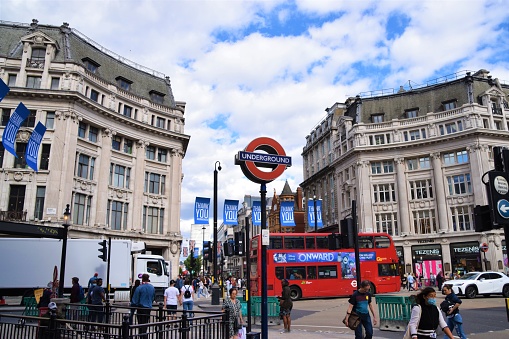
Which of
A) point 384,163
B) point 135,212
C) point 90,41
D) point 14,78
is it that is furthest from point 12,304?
point 384,163

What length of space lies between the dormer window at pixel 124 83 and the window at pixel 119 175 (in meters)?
8.71

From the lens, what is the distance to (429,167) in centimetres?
5081

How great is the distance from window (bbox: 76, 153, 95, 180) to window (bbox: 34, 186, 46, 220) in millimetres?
3477

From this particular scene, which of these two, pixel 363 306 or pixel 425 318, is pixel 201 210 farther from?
pixel 425 318

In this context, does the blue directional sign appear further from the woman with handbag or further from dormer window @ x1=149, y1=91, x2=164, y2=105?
dormer window @ x1=149, y1=91, x2=164, y2=105

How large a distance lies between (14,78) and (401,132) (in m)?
44.1

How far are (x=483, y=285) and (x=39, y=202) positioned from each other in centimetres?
3296

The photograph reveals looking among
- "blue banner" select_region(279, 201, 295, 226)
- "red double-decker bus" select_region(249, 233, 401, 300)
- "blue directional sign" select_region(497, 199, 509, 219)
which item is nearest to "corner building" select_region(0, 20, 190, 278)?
"blue banner" select_region(279, 201, 295, 226)

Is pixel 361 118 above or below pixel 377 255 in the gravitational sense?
above

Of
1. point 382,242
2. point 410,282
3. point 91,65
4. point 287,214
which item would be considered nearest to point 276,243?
point 287,214

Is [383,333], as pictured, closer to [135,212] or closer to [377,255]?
[377,255]

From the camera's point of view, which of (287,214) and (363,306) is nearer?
(363,306)

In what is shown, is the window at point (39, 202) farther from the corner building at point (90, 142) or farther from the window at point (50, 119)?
the window at point (50, 119)

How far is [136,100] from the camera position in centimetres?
4291
